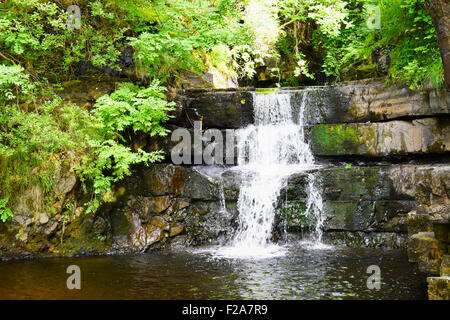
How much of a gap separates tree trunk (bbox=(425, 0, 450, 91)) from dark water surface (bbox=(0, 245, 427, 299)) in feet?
9.59

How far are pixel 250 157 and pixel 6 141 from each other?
19.3ft

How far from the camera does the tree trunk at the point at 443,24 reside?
4676mm

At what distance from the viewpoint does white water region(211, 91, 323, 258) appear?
859cm

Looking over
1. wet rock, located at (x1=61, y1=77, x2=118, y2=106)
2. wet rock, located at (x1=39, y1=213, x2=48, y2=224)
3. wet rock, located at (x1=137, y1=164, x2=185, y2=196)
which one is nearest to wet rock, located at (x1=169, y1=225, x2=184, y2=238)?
wet rock, located at (x1=137, y1=164, x2=185, y2=196)

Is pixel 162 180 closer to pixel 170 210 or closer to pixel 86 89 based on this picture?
pixel 170 210

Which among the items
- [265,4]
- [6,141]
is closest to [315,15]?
[265,4]

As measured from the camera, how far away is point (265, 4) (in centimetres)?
1427

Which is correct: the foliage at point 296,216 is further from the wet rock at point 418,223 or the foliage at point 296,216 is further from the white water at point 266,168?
the wet rock at point 418,223

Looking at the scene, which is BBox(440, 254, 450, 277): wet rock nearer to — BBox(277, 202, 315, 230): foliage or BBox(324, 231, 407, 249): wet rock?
BBox(324, 231, 407, 249): wet rock

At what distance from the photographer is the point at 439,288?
3.71m

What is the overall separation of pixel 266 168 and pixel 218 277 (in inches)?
188

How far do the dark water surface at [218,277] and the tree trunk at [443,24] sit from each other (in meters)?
2.92

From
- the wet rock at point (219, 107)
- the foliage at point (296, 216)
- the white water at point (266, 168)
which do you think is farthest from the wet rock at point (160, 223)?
the wet rock at point (219, 107)

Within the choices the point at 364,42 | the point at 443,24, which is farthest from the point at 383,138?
the point at 443,24
